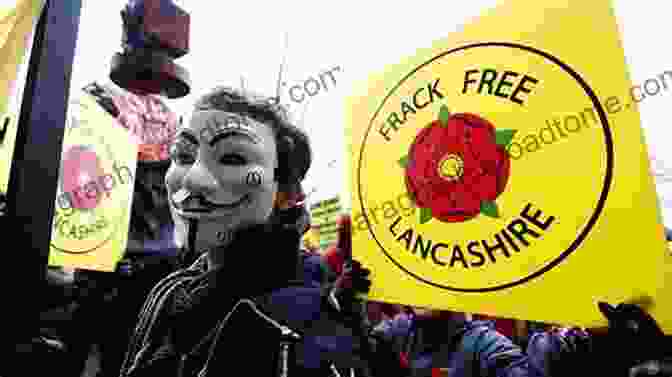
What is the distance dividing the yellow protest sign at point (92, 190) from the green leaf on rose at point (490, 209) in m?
1.30

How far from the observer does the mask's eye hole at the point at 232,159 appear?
103 cm

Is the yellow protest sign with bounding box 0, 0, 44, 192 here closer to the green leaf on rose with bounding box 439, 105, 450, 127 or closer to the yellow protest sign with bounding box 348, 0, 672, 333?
the yellow protest sign with bounding box 348, 0, 672, 333

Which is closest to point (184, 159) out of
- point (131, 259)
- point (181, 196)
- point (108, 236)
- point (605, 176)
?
point (181, 196)

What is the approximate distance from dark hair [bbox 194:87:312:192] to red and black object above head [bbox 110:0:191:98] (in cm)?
96

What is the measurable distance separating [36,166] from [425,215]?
0.81 metres

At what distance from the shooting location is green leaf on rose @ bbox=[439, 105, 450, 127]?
0.76m

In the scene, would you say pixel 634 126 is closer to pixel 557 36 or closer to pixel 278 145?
pixel 557 36

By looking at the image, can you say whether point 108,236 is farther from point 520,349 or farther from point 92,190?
point 520,349

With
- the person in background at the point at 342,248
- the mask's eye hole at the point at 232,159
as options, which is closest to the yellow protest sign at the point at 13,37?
the mask's eye hole at the point at 232,159

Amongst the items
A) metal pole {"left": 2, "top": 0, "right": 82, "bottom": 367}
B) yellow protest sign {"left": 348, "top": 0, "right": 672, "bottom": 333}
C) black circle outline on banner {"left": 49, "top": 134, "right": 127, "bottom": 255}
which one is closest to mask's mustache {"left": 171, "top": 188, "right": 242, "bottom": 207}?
metal pole {"left": 2, "top": 0, "right": 82, "bottom": 367}

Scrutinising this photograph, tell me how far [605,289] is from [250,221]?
757 mm

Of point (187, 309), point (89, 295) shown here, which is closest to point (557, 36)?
point (187, 309)

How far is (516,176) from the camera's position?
673 millimetres

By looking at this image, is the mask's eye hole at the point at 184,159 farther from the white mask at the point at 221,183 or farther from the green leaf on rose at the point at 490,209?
the green leaf on rose at the point at 490,209
